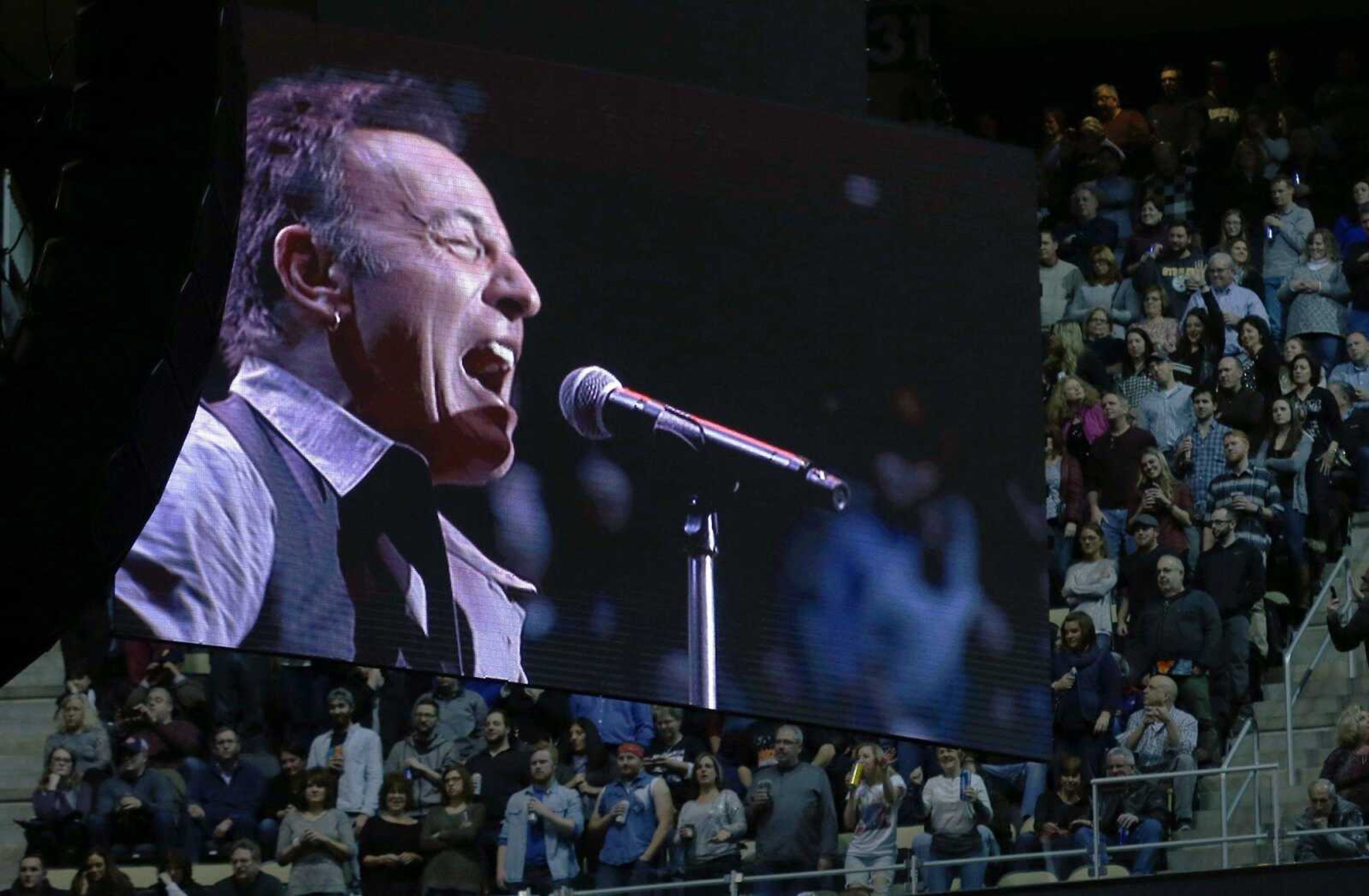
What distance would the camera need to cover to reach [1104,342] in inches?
383

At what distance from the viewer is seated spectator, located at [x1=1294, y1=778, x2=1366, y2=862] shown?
7520 millimetres

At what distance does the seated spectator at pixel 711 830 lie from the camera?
753 cm

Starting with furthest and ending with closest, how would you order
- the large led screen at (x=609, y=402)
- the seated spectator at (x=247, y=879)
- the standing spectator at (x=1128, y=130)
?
the standing spectator at (x=1128, y=130) → the seated spectator at (x=247, y=879) → the large led screen at (x=609, y=402)

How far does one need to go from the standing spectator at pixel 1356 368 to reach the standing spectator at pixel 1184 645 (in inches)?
51.1

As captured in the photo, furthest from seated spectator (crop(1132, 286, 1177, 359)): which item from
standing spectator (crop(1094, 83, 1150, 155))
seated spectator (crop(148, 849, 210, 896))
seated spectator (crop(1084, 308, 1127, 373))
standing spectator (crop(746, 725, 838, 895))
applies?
seated spectator (crop(148, 849, 210, 896))

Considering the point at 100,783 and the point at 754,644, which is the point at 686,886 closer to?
the point at 754,644

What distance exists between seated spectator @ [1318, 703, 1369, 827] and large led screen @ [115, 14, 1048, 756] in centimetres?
93

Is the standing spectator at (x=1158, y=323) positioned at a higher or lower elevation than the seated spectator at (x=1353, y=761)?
higher

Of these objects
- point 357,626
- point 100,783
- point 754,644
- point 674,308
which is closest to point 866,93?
point 674,308

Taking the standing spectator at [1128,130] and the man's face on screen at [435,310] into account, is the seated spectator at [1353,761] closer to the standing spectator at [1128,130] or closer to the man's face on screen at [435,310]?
the man's face on screen at [435,310]

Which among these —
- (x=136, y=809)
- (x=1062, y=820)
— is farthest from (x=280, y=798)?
(x=1062, y=820)

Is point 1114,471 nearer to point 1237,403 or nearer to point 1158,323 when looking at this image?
point 1237,403

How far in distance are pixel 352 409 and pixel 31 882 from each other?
174 cm

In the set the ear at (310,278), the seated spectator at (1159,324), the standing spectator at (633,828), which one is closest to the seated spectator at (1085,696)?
the standing spectator at (633,828)
